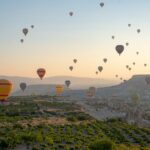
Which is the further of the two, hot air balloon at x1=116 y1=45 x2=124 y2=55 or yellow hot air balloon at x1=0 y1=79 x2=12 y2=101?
hot air balloon at x1=116 y1=45 x2=124 y2=55

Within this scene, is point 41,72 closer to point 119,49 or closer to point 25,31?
point 25,31

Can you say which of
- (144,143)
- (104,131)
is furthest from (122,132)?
(144,143)

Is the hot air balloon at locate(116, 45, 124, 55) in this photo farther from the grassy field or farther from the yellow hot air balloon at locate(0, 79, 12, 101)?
the grassy field

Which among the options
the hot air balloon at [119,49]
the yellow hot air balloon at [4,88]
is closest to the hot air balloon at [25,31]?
the yellow hot air balloon at [4,88]

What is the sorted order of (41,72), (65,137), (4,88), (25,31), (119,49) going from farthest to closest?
(41,72)
(25,31)
(119,49)
(4,88)
(65,137)

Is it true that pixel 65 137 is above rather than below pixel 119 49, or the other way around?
below

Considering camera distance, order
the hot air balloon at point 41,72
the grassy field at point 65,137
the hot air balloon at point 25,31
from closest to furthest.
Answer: the grassy field at point 65,137, the hot air balloon at point 25,31, the hot air balloon at point 41,72

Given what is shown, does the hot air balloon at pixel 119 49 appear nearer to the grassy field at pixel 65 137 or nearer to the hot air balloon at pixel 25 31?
the hot air balloon at pixel 25 31

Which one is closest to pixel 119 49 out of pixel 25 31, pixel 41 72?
pixel 25 31

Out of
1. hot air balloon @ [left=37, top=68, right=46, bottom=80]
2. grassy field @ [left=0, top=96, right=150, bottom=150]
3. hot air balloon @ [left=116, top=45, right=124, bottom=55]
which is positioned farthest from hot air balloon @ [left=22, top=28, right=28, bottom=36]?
grassy field @ [left=0, top=96, right=150, bottom=150]

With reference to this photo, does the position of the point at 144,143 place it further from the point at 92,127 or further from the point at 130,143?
the point at 92,127

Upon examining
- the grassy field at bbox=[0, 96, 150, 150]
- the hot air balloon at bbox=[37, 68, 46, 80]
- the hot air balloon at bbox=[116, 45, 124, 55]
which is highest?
the hot air balloon at bbox=[116, 45, 124, 55]

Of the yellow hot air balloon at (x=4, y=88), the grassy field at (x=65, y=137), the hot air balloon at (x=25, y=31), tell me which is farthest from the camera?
the hot air balloon at (x=25, y=31)
